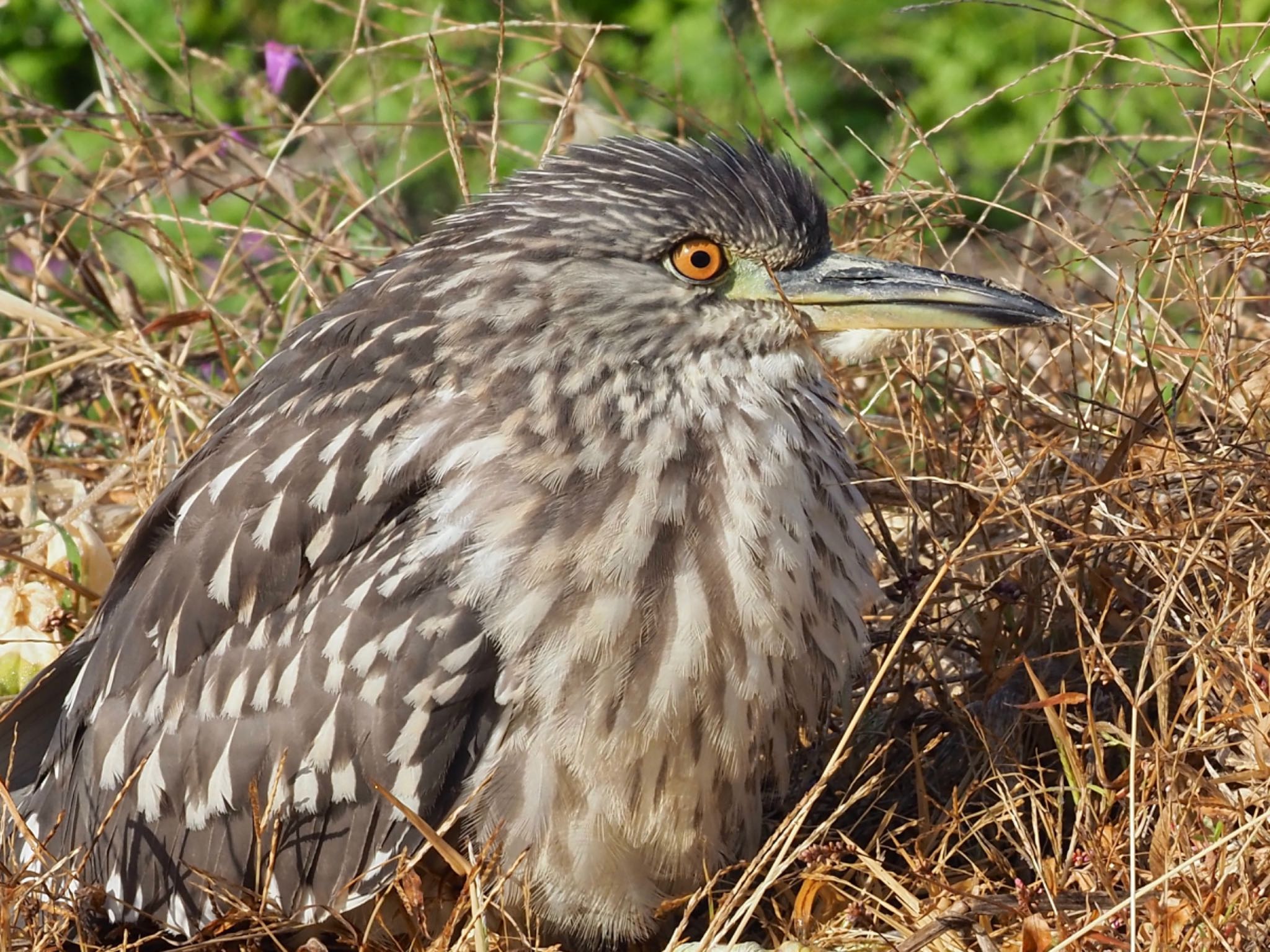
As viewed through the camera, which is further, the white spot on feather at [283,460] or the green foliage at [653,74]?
the green foliage at [653,74]

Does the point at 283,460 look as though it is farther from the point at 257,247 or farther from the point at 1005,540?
the point at 257,247

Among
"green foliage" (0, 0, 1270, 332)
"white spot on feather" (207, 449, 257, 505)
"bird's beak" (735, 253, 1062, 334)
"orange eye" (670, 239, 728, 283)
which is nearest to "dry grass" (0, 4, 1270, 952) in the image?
"bird's beak" (735, 253, 1062, 334)

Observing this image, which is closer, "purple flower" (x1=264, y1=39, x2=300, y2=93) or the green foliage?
"purple flower" (x1=264, y1=39, x2=300, y2=93)

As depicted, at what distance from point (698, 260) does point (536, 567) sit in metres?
0.68

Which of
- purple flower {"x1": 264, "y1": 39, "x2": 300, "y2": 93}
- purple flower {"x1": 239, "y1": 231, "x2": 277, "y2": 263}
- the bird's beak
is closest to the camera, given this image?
the bird's beak

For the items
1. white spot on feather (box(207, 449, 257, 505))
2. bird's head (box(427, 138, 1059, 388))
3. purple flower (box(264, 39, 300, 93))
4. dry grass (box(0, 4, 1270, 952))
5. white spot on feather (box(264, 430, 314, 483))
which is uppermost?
purple flower (box(264, 39, 300, 93))

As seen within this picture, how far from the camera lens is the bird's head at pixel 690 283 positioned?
3.14 m

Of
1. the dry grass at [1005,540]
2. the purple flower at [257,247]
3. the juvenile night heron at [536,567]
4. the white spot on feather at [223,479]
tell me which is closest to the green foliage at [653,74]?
the purple flower at [257,247]

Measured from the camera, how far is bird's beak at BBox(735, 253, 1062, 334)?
10.3 feet

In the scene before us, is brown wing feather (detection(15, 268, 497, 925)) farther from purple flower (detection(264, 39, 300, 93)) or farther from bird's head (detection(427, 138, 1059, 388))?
purple flower (detection(264, 39, 300, 93))

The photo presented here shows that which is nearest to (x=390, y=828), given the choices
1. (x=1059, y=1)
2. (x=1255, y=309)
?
(x=1059, y=1)

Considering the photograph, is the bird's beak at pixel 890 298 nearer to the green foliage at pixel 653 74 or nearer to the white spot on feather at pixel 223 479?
the white spot on feather at pixel 223 479

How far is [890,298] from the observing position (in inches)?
126

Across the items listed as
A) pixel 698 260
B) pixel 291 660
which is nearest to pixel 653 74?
pixel 698 260
